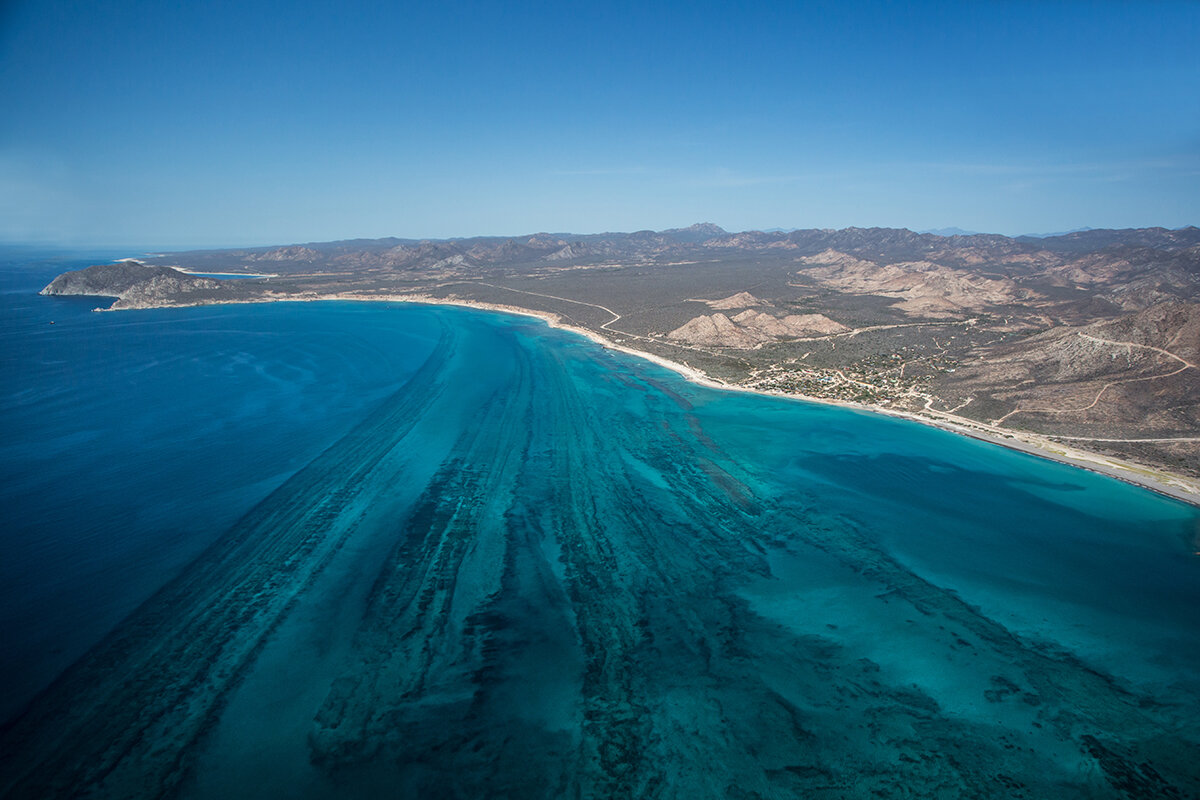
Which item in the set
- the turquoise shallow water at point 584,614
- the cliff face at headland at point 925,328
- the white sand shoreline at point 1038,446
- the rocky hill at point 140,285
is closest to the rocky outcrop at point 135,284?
the rocky hill at point 140,285

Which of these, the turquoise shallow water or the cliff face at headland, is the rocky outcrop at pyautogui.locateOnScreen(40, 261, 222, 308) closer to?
the cliff face at headland

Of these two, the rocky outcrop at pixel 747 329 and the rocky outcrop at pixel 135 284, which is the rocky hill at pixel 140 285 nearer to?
the rocky outcrop at pixel 135 284

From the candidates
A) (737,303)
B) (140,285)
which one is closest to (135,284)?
(140,285)

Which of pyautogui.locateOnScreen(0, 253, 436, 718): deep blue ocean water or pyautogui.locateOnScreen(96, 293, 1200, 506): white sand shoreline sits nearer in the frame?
pyautogui.locateOnScreen(0, 253, 436, 718): deep blue ocean water

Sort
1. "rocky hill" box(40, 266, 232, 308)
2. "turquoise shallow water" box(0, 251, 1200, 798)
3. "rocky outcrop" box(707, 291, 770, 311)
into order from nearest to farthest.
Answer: "turquoise shallow water" box(0, 251, 1200, 798) → "rocky outcrop" box(707, 291, 770, 311) → "rocky hill" box(40, 266, 232, 308)

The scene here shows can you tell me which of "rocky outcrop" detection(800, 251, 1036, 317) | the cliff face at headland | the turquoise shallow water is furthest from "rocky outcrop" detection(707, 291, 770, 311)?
the turquoise shallow water

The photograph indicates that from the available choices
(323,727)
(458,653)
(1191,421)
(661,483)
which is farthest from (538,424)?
(1191,421)

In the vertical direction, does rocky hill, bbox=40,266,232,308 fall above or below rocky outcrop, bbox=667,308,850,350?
above

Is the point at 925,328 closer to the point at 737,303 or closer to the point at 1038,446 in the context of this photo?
the point at 737,303
